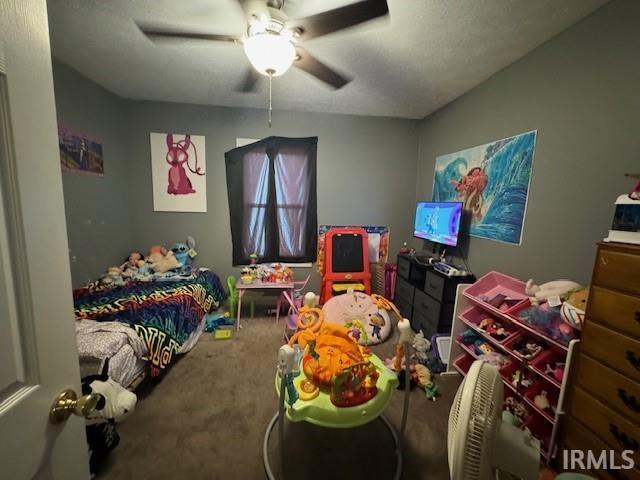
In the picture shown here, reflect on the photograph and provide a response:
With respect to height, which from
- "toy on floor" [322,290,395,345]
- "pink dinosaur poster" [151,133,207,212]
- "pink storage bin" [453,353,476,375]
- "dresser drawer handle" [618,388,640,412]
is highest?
"pink dinosaur poster" [151,133,207,212]

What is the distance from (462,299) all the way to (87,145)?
11.7 ft

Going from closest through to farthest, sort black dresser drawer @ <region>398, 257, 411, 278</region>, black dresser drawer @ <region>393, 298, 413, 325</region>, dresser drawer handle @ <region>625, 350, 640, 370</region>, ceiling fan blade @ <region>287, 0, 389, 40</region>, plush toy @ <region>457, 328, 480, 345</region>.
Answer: dresser drawer handle @ <region>625, 350, 640, 370</region>
ceiling fan blade @ <region>287, 0, 389, 40</region>
plush toy @ <region>457, 328, 480, 345</region>
black dresser drawer @ <region>393, 298, 413, 325</region>
black dresser drawer @ <region>398, 257, 411, 278</region>

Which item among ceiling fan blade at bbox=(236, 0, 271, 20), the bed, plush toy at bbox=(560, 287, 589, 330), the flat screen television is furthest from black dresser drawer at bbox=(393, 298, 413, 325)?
ceiling fan blade at bbox=(236, 0, 271, 20)

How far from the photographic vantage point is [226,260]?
10.9ft

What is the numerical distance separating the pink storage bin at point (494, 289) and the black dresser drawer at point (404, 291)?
31.5 inches

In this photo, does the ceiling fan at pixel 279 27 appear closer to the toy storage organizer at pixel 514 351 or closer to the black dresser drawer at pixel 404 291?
the toy storage organizer at pixel 514 351

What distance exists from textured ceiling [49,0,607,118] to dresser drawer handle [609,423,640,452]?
6.81 ft

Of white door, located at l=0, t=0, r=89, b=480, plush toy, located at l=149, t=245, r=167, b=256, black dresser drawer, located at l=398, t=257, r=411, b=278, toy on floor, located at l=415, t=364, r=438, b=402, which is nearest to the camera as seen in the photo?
white door, located at l=0, t=0, r=89, b=480

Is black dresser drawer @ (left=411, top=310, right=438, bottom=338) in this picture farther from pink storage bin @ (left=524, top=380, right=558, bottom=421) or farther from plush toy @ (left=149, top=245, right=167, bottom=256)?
plush toy @ (left=149, top=245, right=167, bottom=256)

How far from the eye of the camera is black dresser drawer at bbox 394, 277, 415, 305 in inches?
110

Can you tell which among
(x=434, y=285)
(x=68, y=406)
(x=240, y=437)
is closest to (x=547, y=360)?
(x=434, y=285)

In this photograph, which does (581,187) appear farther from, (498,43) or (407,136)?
(407,136)

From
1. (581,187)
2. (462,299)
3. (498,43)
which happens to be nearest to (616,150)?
(581,187)

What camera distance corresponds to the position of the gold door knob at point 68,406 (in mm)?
526
